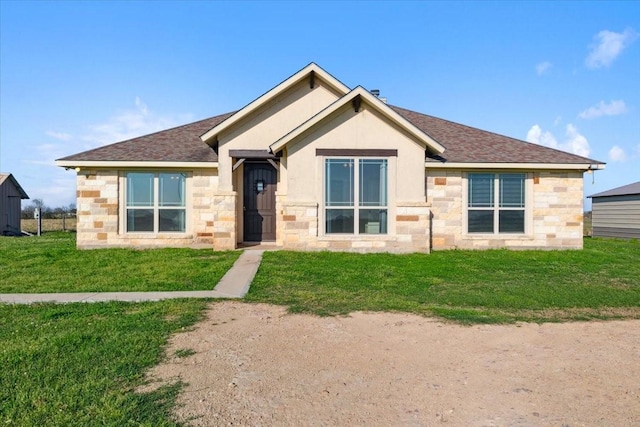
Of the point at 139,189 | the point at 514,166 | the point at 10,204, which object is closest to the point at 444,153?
Answer: the point at 514,166

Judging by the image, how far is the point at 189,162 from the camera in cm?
1327

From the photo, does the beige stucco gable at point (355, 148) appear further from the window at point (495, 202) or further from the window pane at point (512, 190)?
the window pane at point (512, 190)

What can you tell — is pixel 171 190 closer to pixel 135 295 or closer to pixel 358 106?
pixel 358 106

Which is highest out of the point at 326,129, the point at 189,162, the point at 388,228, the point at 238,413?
the point at 326,129

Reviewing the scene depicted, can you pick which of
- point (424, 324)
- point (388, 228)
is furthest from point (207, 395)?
point (388, 228)

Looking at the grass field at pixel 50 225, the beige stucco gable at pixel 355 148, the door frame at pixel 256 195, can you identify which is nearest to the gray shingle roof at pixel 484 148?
the beige stucco gable at pixel 355 148

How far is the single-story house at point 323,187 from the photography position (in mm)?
12312

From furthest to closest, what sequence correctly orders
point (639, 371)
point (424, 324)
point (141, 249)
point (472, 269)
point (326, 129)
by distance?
point (141, 249), point (326, 129), point (472, 269), point (424, 324), point (639, 371)

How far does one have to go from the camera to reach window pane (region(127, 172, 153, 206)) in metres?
13.5

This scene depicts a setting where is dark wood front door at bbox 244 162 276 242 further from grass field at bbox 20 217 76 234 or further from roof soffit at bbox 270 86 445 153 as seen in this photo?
grass field at bbox 20 217 76 234

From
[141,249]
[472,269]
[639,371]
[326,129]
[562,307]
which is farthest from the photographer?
[141,249]

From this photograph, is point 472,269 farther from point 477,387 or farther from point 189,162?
point 189,162

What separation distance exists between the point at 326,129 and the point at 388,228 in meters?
3.44

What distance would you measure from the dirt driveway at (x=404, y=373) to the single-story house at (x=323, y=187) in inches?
260
